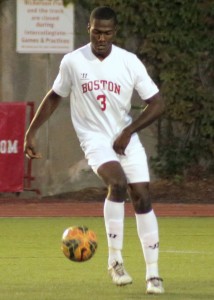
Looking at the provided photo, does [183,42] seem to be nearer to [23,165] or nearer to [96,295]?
[23,165]

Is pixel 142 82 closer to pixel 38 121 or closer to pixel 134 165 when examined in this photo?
pixel 134 165

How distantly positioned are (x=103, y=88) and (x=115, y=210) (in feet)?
3.07

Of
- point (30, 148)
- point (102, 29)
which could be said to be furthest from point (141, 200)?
point (102, 29)

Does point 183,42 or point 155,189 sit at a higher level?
point 183,42

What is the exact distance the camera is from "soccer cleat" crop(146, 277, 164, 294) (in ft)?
30.5

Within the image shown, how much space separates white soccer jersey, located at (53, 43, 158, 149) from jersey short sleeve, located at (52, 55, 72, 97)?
1 cm

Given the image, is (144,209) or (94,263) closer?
(144,209)

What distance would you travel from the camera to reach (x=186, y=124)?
1939 centimetres

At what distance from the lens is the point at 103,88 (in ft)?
31.2

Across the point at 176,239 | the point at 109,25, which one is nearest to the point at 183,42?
the point at 176,239

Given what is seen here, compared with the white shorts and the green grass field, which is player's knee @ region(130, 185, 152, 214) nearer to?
the white shorts

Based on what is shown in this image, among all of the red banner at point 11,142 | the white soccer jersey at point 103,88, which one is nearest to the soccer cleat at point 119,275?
the white soccer jersey at point 103,88

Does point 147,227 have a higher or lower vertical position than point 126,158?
lower

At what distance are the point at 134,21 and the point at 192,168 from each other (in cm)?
247
